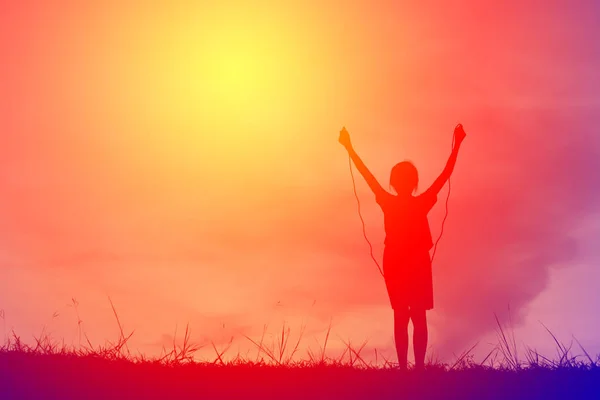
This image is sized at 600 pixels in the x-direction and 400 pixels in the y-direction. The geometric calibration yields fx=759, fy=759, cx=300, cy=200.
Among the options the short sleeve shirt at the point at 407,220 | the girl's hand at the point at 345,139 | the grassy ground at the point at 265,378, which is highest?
the girl's hand at the point at 345,139

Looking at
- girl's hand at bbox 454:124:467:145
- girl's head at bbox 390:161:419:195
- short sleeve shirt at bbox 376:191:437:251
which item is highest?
girl's hand at bbox 454:124:467:145

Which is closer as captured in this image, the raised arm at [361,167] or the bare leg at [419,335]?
the bare leg at [419,335]

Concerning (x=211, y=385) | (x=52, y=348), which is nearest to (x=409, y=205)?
(x=211, y=385)

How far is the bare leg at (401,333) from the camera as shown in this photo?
955 centimetres

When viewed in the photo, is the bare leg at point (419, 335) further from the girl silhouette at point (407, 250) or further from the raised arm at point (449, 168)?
the raised arm at point (449, 168)

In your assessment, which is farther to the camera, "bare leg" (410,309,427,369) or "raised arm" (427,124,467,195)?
"raised arm" (427,124,467,195)

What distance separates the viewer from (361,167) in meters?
10.3

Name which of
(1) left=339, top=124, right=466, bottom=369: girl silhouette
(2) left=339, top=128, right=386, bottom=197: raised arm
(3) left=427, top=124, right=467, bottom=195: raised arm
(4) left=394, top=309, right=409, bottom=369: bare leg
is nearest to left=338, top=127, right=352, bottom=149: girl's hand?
(2) left=339, top=128, right=386, bottom=197: raised arm

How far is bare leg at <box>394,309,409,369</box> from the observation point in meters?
9.55

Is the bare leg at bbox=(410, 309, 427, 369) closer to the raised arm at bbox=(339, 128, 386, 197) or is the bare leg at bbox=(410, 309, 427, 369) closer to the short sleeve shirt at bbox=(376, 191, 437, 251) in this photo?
the short sleeve shirt at bbox=(376, 191, 437, 251)

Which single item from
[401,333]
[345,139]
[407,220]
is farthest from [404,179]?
[401,333]

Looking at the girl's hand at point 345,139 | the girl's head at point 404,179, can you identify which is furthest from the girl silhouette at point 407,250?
the girl's hand at point 345,139

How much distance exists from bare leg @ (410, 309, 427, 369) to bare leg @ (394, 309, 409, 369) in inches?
4.5

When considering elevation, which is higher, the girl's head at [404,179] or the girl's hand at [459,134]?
the girl's hand at [459,134]
